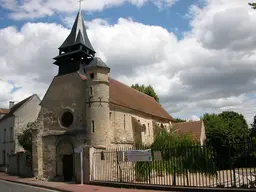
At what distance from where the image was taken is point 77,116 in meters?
22.2

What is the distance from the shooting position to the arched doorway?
22000mm

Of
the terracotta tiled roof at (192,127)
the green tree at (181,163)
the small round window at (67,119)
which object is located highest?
the small round window at (67,119)

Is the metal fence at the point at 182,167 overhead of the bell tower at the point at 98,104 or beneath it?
beneath

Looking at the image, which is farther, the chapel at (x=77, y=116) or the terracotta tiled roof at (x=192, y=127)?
the terracotta tiled roof at (x=192, y=127)

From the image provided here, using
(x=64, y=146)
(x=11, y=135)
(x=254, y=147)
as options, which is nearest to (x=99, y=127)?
(x=64, y=146)

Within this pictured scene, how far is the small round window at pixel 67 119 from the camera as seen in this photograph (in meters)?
23.1

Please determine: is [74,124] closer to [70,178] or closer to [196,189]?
[70,178]

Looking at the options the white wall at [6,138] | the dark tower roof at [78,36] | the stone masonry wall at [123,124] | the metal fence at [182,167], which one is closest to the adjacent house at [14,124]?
the white wall at [6,138]

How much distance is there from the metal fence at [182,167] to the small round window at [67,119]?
5.22m

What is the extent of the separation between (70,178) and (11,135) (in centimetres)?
1489

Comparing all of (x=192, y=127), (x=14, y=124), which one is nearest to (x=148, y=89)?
(x=192, y=127)

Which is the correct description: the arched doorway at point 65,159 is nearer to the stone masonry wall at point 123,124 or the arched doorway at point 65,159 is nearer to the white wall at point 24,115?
the stone masonry wall at point 123,124

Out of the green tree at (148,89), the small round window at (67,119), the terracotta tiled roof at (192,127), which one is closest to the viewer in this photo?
the small round window at (67,119)

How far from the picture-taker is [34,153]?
2344cm
